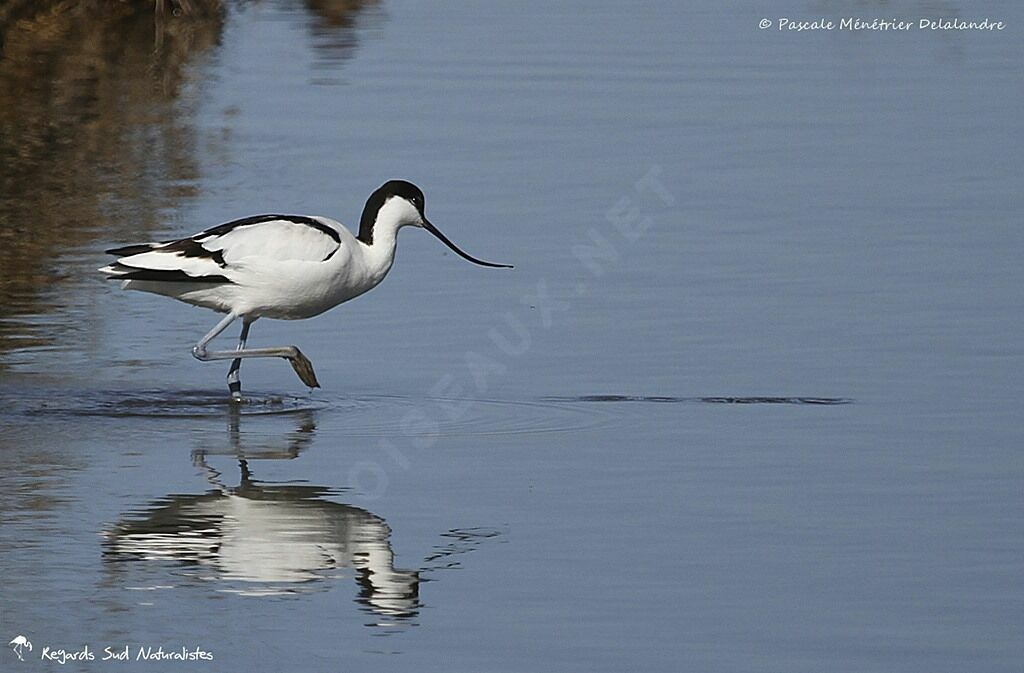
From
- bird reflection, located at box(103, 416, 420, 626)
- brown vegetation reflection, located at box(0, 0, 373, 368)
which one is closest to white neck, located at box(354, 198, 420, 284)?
brown vegetation reflection, located at box(0, 0, 373, 368)

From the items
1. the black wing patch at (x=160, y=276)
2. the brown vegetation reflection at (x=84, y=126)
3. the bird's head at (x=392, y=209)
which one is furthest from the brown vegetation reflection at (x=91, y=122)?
the bird's head at (x=392, y=209)

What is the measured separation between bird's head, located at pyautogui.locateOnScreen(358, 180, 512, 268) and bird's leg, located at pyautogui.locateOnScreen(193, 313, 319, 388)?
764 mm

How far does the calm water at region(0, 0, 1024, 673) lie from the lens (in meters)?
6.96

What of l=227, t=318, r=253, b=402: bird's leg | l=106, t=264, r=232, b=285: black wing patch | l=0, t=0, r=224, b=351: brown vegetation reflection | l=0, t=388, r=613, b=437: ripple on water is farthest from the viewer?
l=0, t=0, r=224, b=351: brown vegetation reflection

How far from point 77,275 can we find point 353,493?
14.9 feet

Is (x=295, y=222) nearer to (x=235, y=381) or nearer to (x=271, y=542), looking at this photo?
(x=235, y=381)

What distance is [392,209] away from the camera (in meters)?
11.0

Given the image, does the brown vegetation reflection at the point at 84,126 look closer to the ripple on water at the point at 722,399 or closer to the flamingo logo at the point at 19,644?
the ripple on water at the point at 722,399

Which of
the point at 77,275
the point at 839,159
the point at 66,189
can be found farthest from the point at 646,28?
the point at 77,275

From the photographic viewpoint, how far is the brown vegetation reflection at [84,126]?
44.8 feet

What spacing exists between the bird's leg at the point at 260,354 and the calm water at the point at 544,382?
0.14 metres

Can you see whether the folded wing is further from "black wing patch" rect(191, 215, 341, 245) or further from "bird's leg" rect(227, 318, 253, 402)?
"bird's leg" rect(227, 318, 253, 402)

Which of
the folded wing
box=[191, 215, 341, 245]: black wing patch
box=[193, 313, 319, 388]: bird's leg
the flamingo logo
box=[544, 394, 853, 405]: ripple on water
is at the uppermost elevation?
box=[191, 215, 341, 245]: black wing patch

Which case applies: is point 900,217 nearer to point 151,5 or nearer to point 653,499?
point 653,499
